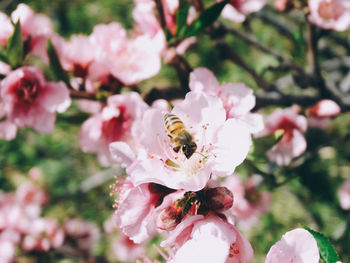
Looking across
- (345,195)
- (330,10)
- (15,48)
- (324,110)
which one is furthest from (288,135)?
(345,195)

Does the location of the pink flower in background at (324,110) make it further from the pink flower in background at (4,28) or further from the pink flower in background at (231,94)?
the pink flower in background at (4,28)

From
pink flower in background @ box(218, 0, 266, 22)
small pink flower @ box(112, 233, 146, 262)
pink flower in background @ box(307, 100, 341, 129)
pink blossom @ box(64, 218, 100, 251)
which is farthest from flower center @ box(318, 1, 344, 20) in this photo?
pink blossom @ box(64, 218, 100, 251)

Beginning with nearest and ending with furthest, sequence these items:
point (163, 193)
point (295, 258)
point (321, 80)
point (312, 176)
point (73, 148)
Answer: point (295, 258) → point (163, 193) → point (321, 80) → point (312, 176) → point (73, 148)

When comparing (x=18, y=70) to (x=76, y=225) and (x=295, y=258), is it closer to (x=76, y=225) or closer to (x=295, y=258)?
(x=295, y=258)

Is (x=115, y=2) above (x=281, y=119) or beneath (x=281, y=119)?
beneath

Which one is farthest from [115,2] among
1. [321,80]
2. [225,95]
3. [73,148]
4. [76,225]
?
[225,95]

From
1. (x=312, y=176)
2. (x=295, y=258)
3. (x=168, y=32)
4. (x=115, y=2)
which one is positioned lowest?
(x=312, y=176)

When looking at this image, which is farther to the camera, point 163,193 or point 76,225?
point 76,225
